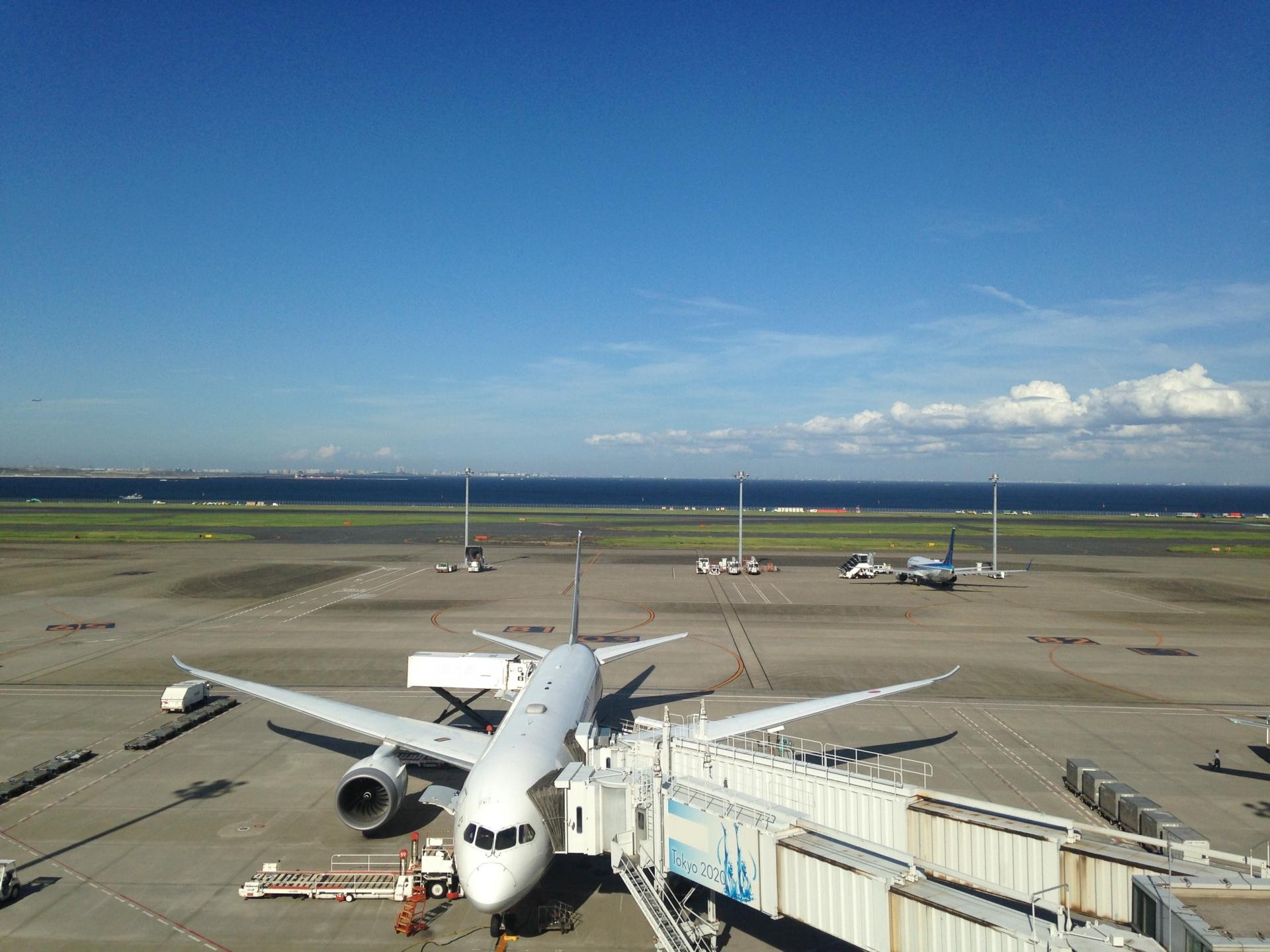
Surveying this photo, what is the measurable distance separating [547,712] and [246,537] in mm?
114227

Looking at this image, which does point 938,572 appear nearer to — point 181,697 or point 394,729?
point 394,729

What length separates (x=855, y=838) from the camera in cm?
1472

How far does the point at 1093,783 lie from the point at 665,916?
60.5 ft

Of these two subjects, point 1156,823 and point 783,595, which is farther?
point 783,595

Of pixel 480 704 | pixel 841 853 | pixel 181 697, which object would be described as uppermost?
pixel 841 853

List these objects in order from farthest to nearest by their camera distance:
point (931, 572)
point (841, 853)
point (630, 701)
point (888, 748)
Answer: point (931, 572) → point (630, 701) → point (888, 748) → point (841, 853)

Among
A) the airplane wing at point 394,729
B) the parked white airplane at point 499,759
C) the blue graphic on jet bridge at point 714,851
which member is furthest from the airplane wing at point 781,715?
the airplane wing at point 394,729

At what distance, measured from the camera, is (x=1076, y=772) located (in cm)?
2681

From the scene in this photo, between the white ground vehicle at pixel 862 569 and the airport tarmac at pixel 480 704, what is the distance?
5.47 ft

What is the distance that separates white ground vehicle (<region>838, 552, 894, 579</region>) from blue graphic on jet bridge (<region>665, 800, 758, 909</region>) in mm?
68156

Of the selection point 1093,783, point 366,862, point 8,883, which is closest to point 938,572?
point 1093,783

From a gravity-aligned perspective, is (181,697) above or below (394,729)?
below

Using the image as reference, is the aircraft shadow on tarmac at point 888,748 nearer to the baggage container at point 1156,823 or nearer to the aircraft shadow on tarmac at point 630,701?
the baggage container at point 1156,823

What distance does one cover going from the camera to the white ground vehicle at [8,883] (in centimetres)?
1947
